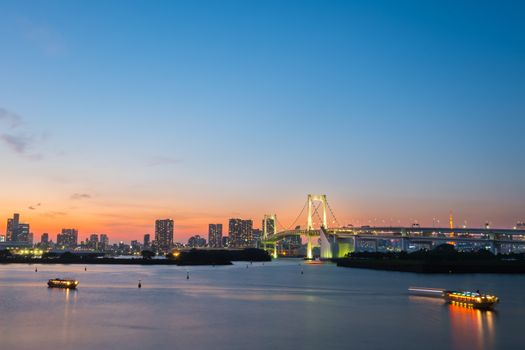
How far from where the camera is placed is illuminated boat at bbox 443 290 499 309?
37438 millimetres

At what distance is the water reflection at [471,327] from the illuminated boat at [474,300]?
478 mm

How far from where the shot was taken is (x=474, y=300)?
38.0 m

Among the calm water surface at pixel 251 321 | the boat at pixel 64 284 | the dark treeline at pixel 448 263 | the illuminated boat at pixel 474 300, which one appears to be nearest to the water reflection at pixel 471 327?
the calm water surface at pixel 251 321

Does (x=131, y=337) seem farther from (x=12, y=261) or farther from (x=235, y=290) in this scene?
(x=12, y=261)

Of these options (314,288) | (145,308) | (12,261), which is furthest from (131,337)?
(12,261)

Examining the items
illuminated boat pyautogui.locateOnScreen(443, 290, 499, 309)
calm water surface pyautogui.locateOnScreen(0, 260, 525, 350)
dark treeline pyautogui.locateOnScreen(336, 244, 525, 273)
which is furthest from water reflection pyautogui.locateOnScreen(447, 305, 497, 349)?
dark treeline pyautogui.locateOnScreen(336, 244, 525, 273)

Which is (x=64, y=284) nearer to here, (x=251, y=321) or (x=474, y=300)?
Answer: (x=251, y=321)

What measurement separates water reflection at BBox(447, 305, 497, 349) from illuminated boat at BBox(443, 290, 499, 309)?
1.57 feet

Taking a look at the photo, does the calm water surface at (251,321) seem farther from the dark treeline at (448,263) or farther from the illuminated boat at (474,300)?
the dark treeline at (448,263)

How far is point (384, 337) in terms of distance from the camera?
88.5 ft

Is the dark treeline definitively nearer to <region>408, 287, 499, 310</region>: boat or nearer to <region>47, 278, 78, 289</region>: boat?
<region>408, 287, 499, 310</region>: boat

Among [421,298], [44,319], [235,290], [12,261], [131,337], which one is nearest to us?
[131,337]

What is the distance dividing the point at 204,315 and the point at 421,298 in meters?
20.4

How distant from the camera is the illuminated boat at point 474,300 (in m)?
37.4
